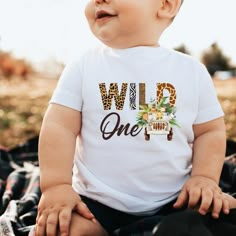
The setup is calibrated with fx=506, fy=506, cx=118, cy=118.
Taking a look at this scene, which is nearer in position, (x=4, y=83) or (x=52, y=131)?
(x=52, y=131)

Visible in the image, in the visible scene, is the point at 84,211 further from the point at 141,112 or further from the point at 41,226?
the point at 141,112

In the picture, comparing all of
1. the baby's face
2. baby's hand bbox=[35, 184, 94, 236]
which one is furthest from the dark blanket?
the baby's face

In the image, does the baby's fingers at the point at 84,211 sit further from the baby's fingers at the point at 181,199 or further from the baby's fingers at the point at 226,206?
the baby's fingers at the point at 226,206

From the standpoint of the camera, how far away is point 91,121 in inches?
53.4

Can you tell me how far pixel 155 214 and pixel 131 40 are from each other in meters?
0.48

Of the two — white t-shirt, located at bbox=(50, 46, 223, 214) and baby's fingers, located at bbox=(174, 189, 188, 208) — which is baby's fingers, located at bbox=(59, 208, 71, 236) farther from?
baby's fingers, located at bbox=(174, 189, 188, 208)

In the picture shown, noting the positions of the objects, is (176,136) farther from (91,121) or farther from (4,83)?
(4,83)

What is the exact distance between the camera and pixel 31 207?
1.68 meters

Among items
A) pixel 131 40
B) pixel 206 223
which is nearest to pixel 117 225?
pixel 206 223

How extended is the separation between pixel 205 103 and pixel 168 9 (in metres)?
0.29

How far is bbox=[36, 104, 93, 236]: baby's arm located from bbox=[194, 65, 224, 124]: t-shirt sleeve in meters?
0.34

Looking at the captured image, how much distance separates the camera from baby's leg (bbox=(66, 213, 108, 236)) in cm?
118

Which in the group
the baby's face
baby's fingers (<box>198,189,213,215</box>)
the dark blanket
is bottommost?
the dark blanket

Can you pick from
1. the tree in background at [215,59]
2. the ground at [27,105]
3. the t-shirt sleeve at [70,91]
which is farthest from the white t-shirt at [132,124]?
the tree in background at [215,59]
